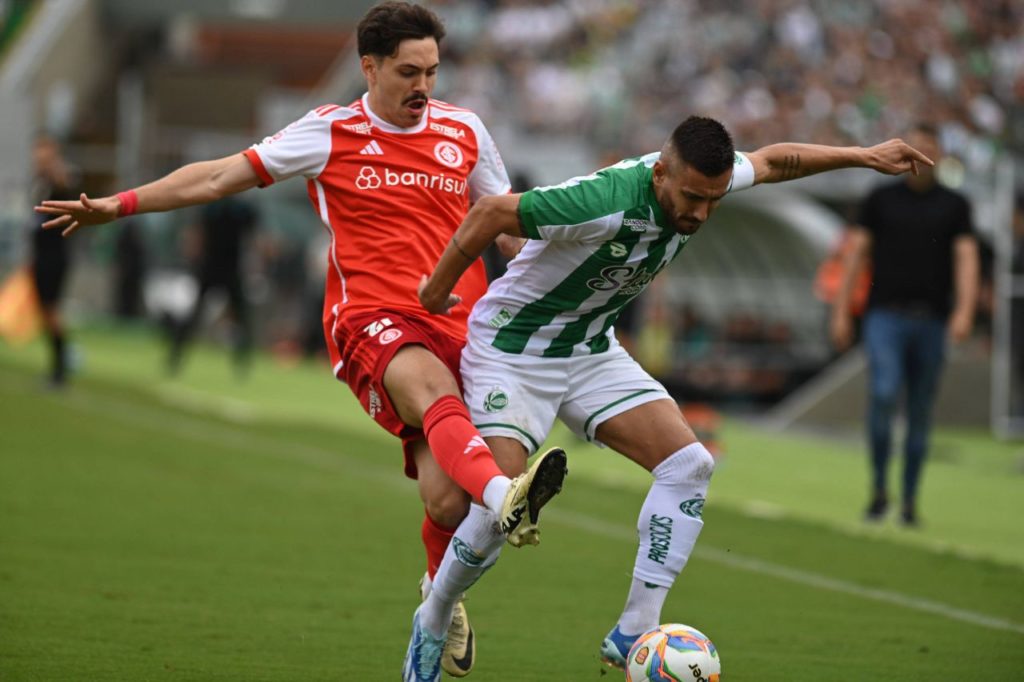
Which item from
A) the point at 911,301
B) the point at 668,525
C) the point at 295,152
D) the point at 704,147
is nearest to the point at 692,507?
the point at 668,525

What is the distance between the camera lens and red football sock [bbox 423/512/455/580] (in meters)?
6.25

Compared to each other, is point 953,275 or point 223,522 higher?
point 953,275

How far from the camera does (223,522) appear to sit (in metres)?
10.0

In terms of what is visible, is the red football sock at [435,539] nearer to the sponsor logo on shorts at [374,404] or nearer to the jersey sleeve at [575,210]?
the sponsor logo on shorts at [374,404]

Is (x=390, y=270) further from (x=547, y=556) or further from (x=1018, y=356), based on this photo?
(x=1018, y=356)

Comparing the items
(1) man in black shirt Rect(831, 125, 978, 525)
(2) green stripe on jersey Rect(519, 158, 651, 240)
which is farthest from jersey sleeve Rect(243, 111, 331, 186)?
(1) man in black shirt Rect(831, 125, 978, 525)

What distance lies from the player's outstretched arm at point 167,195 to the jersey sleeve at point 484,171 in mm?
935

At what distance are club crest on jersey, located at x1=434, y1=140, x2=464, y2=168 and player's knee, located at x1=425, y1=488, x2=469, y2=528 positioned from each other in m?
1.38

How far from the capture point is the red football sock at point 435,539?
6.25m

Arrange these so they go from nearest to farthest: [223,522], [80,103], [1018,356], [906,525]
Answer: [223,522] < [906,525] < [1018,356] < [80,103]

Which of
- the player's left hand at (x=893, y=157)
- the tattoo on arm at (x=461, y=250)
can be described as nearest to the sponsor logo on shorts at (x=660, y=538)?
the tattoo on arm at (x=461, y=250)

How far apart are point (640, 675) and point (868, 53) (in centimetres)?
2352

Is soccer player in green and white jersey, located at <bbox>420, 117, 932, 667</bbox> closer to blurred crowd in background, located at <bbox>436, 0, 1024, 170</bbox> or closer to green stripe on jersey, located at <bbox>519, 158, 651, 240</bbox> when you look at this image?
green stripe on jersey, located at <bbox>519, 158, 651, 240</bbox>

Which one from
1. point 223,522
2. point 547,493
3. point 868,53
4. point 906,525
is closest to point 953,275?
point 906,525
